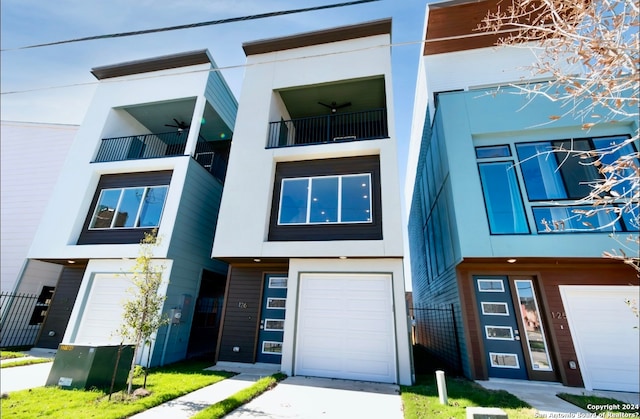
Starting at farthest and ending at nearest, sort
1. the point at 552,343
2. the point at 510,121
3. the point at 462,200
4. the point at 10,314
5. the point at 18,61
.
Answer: the point at 10,314
the point at 510,121
the point at 462,200
the point at 552,343
the point at 18,61

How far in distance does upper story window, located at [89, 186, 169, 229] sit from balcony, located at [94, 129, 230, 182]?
1307 millimetres

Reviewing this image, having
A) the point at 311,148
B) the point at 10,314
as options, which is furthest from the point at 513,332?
the point at 10,314

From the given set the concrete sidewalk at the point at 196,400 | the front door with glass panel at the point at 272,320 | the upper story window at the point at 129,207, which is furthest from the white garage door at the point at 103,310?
the concrete sidewalk at the point at 196,400

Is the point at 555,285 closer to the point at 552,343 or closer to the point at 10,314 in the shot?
the point at 552,343

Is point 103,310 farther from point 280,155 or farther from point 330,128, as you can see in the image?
point 330,128

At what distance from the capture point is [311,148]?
345 inches

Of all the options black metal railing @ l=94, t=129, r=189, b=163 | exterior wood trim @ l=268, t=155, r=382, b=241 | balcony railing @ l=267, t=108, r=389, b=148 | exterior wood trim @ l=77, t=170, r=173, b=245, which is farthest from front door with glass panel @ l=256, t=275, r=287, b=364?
black metal railing @ l=94, t=129, r=189, b=163

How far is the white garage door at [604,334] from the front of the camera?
252 inches

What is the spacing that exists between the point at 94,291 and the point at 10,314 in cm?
398

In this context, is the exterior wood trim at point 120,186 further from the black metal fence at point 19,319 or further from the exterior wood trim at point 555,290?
the exterior wood trim at point 555,290

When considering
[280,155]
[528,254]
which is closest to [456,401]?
[528,254]

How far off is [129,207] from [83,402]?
6.72 meters

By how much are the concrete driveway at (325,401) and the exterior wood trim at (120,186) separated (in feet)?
21.6

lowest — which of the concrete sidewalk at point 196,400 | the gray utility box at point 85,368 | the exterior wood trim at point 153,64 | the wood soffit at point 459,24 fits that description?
the concrete sidewalk at point 196,400
